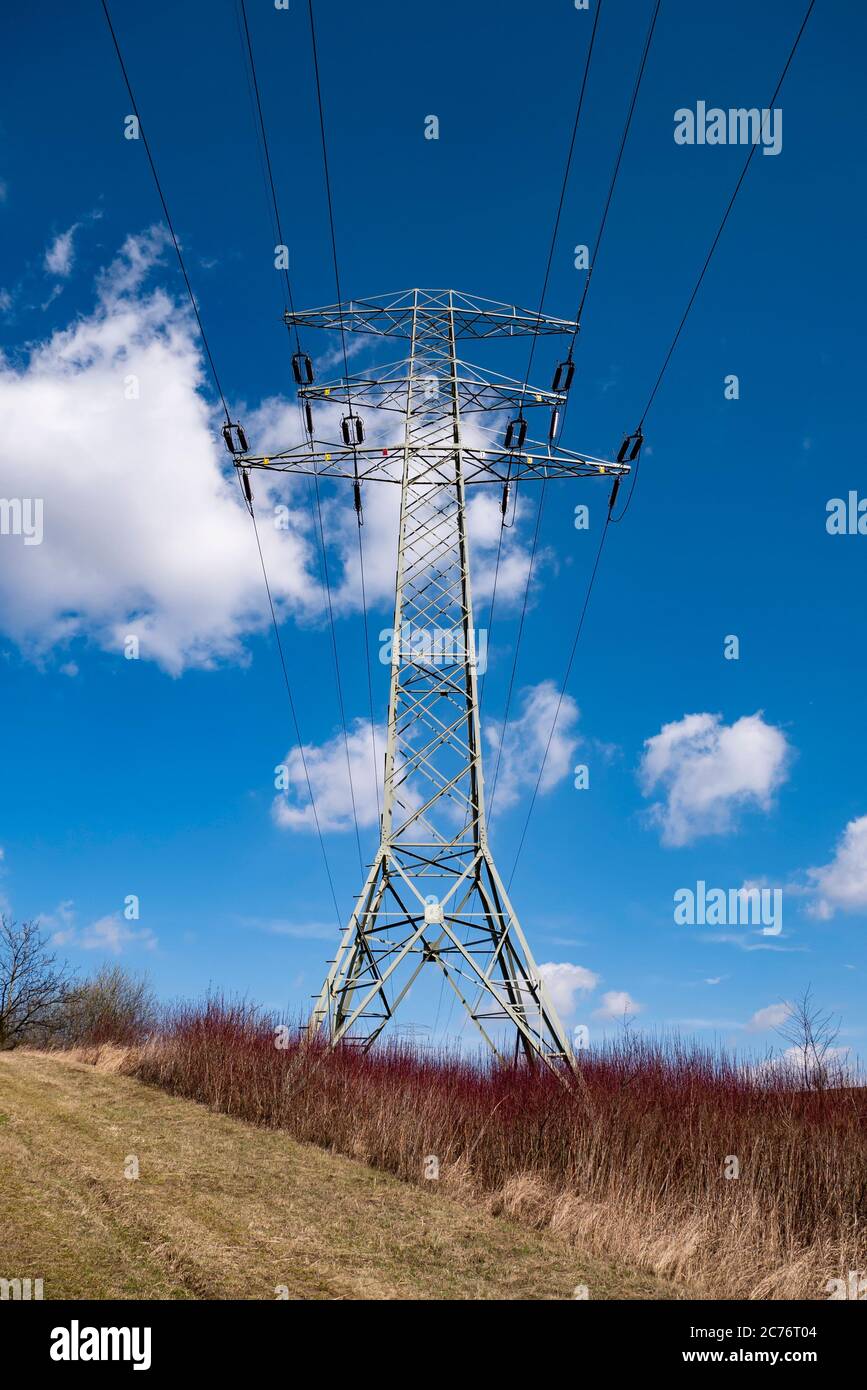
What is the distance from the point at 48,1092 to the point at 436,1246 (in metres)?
10.2

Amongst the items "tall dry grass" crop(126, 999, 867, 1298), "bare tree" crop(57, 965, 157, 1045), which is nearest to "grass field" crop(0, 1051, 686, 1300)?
"tall dry grass" crop(126, 999, 867, 1298)

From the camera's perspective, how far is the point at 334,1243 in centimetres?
852

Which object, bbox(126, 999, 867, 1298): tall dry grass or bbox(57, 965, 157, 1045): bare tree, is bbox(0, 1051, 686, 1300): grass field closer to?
bbox(126, 999, 867, 1298): tall dry grass

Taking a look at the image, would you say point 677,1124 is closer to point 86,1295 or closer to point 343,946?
point 343,946

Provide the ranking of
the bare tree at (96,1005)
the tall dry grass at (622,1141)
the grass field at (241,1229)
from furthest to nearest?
the bare tree at (96,1005)
the tall dry grass at (622,1141)
the grass field at (241,1229)

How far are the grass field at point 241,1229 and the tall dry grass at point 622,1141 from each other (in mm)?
695

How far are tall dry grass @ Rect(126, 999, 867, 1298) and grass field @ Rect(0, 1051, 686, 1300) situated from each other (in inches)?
27.4

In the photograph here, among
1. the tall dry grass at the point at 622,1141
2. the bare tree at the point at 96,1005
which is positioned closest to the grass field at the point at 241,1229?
the tall dry grass at the point at 622,1141

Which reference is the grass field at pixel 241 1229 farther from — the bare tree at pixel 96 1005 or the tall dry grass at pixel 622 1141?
the bare tree at pixel 96 1005

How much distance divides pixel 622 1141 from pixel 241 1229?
21.1 feet

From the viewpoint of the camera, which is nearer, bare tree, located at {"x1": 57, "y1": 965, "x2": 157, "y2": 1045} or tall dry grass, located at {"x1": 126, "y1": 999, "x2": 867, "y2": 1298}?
tall dry grass, located at {"x1": 126, "y1": 999, "x2": 867, "y2": 1298}

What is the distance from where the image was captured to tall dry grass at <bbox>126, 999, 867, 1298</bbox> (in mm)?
10062

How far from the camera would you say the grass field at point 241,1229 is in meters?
7.25
